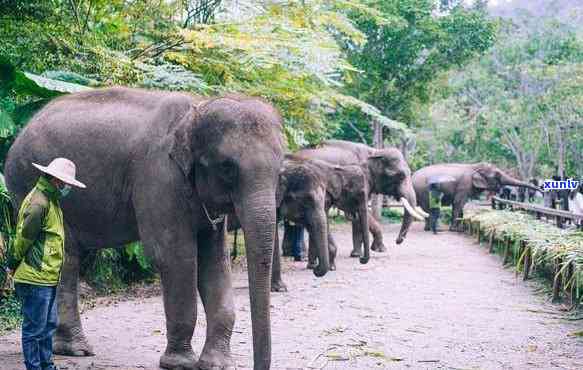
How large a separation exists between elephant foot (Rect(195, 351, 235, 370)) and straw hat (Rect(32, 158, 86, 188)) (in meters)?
1.76

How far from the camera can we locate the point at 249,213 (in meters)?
6.07

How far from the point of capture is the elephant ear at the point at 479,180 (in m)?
28.1

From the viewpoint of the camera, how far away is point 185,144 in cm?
657

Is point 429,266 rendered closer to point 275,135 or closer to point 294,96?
point 294,96

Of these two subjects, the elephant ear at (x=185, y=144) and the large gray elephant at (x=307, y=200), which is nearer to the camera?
the elephant ear at (x=185, y=144)

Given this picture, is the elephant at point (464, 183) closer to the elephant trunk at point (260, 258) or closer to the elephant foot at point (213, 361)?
the elephant foot at point (213, 361)

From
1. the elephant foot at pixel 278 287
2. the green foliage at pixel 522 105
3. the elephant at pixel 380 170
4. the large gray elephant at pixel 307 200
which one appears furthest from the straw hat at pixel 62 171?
the green foliage at pixel 522 105

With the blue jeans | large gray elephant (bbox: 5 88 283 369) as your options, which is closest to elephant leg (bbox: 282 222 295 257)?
large gray elephant (bbox: 5 88 283 369)

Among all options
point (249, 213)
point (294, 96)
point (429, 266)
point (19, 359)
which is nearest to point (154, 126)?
point (249, 213)

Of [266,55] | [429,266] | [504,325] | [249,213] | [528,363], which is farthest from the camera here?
[429,266]

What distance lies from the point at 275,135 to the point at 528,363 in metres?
3.31

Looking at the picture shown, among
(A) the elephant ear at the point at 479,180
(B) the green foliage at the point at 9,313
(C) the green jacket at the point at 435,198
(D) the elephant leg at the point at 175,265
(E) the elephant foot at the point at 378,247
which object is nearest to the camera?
(D) the elephant leg at the point at 175,265

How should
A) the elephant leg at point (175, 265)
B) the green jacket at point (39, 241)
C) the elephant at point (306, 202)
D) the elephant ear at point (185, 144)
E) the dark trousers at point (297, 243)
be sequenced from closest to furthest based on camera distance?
the green jacket at point (39, 241), the elephant ear at point (185, 144), the elephant leg at point (175, 265), the elephant at point (306, 202), the dark trousers at point (297, 243)

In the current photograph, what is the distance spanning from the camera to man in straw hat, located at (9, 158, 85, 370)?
5.96 m
